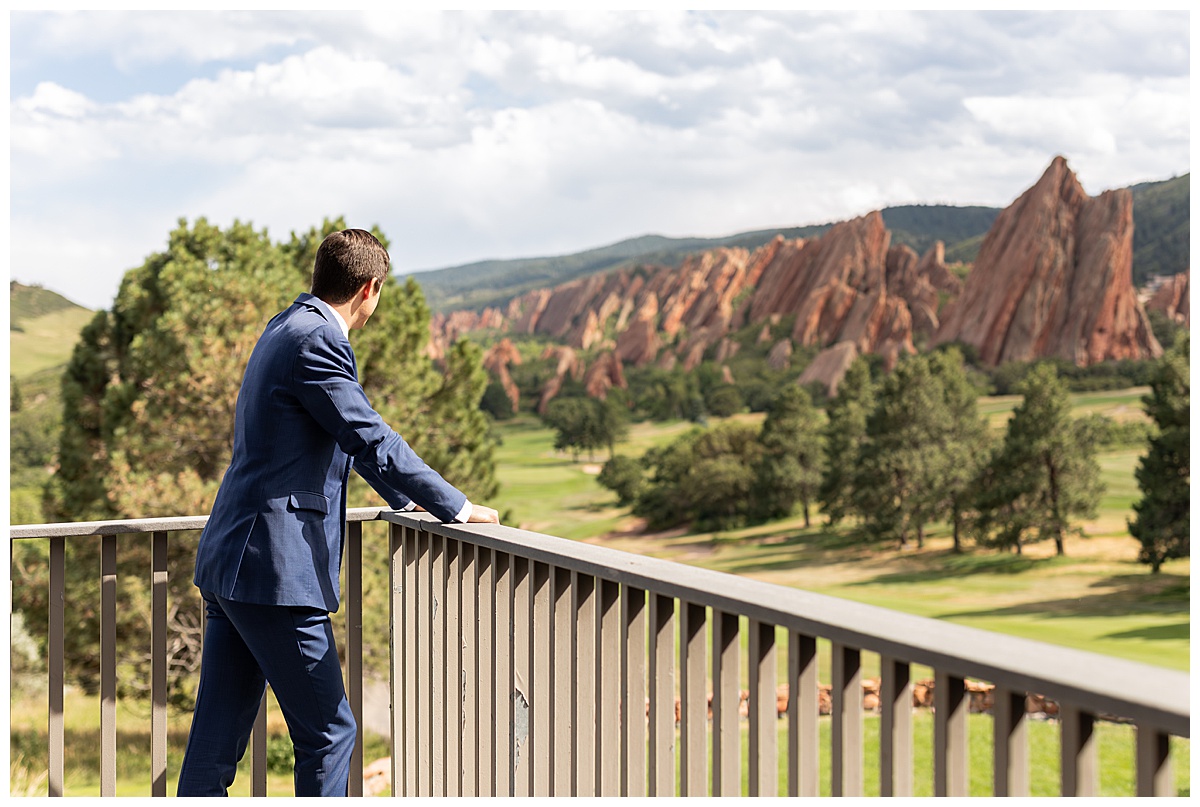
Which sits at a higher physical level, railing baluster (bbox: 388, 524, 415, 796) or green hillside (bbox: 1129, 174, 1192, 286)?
green hillside (bbox: 1129, 174, 1192, 286)

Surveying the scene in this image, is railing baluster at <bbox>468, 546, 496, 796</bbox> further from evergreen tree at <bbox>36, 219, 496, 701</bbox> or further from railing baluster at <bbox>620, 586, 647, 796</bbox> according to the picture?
evergreen tree at <bbox>36, 219, 496, 701</bbox>

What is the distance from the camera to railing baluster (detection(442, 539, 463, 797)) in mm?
2562

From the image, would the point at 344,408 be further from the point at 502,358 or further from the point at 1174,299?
the point at 1174,299

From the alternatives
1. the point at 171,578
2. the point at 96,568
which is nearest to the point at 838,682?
the point at 171,578

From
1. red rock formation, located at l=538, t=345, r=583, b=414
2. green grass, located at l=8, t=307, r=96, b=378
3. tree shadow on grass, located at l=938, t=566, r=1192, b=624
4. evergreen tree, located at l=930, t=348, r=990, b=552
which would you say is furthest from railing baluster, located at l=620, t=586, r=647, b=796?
red rock formation, located at l=538, t=345, r=583, b=414

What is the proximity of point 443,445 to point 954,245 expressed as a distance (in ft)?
175

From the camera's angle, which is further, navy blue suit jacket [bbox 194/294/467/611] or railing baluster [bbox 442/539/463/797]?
railing baluster [bbox 442/539/463/797]

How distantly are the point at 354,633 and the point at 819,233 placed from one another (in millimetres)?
62808

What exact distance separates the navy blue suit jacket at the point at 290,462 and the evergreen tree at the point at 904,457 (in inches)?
1345

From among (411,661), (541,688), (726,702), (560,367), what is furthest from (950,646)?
(560,367)

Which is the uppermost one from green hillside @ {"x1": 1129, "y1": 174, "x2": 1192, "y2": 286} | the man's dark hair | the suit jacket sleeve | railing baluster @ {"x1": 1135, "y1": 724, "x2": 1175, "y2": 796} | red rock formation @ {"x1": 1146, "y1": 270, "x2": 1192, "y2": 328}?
green hillside @ {"x1": 1129, "y1": 174, "x2": 1192, "y2": 286}

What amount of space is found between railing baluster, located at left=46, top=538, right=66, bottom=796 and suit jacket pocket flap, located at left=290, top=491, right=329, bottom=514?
0.93m

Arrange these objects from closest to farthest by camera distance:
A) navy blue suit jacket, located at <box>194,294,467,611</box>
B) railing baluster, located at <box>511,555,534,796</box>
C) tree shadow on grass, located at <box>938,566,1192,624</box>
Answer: navy blue suit jacket, located at <box>194,294,467,611</box>, railing baluster, located at <box>511,555,534,796</box>, tree shadow on grass, located at <box>938,566,1192,624</box>

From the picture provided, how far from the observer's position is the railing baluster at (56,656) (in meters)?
2.62
